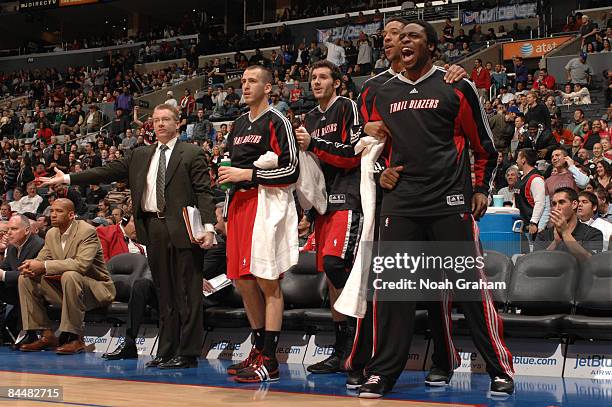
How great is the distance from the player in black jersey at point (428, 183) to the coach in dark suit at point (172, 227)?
2022mm

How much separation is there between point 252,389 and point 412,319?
117 centimetres

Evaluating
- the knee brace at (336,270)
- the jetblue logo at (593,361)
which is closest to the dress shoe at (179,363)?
the knee brace at (336,270)

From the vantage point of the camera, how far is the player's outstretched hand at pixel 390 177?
4941mm

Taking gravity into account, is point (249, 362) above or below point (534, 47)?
below

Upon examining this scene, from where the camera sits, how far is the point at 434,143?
16.0 ft

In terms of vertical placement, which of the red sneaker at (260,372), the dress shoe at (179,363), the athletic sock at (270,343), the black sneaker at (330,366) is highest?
the athletic sock at (270,343)

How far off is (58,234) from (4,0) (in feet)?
102

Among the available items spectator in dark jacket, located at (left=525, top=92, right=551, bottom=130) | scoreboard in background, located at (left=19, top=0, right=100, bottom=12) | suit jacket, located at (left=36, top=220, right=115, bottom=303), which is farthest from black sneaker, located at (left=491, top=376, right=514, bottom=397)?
scoreboard in background, located at (left=19, top=0, right=100, bottom=12)

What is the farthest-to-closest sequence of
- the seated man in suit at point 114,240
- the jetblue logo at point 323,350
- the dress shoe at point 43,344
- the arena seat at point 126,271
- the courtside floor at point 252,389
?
the seated man in suit at point 114,240
the arena seat at point 126,271
the dress shoe at point 43,344
the jetblue logo at point 323,350
the courtside floor at point 252,389

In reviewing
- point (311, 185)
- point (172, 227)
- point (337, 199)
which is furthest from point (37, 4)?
point (337, 199)

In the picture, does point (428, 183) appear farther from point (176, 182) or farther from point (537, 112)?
point (537, 112)

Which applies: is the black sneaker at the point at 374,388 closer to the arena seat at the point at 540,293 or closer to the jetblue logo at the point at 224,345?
the arena seat at the point at 540,293

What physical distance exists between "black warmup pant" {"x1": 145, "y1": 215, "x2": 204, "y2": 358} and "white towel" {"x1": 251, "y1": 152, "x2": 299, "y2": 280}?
3.32 ft

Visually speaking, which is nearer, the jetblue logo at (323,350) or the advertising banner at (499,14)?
the jetblue logo at (323,350)
